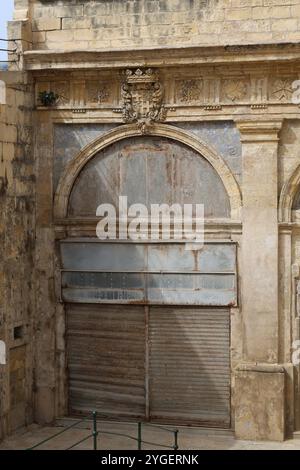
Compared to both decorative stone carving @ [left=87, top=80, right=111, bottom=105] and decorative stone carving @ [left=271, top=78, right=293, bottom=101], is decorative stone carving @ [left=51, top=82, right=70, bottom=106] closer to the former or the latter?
decorative stone carving @ [left=87, top=80, right=111, bottom=105]

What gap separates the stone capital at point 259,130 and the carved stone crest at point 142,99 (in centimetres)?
122

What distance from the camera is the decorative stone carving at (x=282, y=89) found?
42.4 ft

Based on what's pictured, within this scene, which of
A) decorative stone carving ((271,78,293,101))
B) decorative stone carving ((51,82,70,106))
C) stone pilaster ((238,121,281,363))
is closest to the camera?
decorative stone carving ((271,78,293,101))

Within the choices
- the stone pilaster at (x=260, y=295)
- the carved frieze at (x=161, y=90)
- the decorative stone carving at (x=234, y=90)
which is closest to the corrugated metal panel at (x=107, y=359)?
the stone pilaster at (x=260, y=295)

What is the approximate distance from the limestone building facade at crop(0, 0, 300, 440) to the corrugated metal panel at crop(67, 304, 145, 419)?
22 millimetres

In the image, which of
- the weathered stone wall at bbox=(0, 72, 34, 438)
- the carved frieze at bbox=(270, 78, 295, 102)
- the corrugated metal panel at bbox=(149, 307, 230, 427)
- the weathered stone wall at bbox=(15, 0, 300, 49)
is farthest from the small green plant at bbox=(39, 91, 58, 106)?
the corrugated metal panel at bbox=(149, 307, 230, 427)

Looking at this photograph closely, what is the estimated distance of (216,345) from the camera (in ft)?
44.1

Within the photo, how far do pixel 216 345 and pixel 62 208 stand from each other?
317 cm

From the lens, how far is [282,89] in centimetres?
1295

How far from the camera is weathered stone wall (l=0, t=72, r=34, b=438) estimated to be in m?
13.1

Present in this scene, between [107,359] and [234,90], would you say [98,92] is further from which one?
[107,359]

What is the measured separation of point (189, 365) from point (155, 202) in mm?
2512

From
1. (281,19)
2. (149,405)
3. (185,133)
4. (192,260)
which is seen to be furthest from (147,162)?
(149,405)
